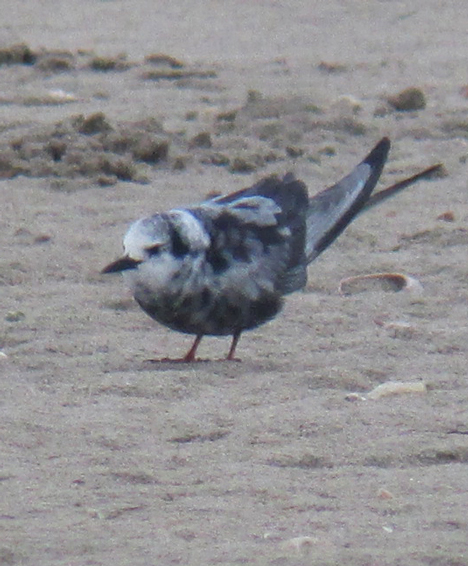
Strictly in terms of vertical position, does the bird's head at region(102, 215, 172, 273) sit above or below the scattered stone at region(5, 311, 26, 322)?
above

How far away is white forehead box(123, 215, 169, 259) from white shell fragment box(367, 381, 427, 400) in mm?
781

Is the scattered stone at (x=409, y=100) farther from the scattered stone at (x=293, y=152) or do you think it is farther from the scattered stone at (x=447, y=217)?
the scattered stone at (x=447, y=217)

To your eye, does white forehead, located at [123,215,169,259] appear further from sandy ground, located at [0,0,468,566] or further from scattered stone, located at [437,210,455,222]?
scattered stone, located at [437,210,455,222]

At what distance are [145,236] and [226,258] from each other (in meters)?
0.36

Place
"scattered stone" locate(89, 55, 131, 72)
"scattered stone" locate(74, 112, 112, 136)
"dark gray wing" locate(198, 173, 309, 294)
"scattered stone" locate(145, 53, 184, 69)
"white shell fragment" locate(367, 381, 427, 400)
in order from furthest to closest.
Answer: "scattered stone" locate(145, 53, 184, 69)
"scattered stone" locate(89, 55, 131, 72)
"scattered stone" locate(74, 112, 112, 136)
"dark gray wing" locate(198, 173, 309, 294)
"white shell fragment" locate(367, 381, 427, 400)

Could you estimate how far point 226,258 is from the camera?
14.1 ft

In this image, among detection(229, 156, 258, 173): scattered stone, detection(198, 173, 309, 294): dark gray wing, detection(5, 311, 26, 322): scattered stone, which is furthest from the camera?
detection(229, 156, 258, 173): scattered stone

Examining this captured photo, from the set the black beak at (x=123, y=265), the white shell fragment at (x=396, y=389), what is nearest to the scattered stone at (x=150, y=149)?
the black beak at (x=123, y=265)

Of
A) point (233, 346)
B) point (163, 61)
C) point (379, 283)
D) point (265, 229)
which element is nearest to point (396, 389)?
point (233, 346)

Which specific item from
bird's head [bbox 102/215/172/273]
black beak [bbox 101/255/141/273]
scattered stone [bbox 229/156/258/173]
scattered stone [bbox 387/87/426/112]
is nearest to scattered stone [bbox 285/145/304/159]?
scattered stone [bbox 229/156/258/173]

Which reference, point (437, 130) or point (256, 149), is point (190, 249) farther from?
point (437, 130)

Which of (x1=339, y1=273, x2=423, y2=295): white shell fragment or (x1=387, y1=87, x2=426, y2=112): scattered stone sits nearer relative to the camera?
(x1=339, y1=273, x2=423, y2=295): white shell fragment

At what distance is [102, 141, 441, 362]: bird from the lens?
4.09 meters

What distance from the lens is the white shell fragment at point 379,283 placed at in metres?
4.81
